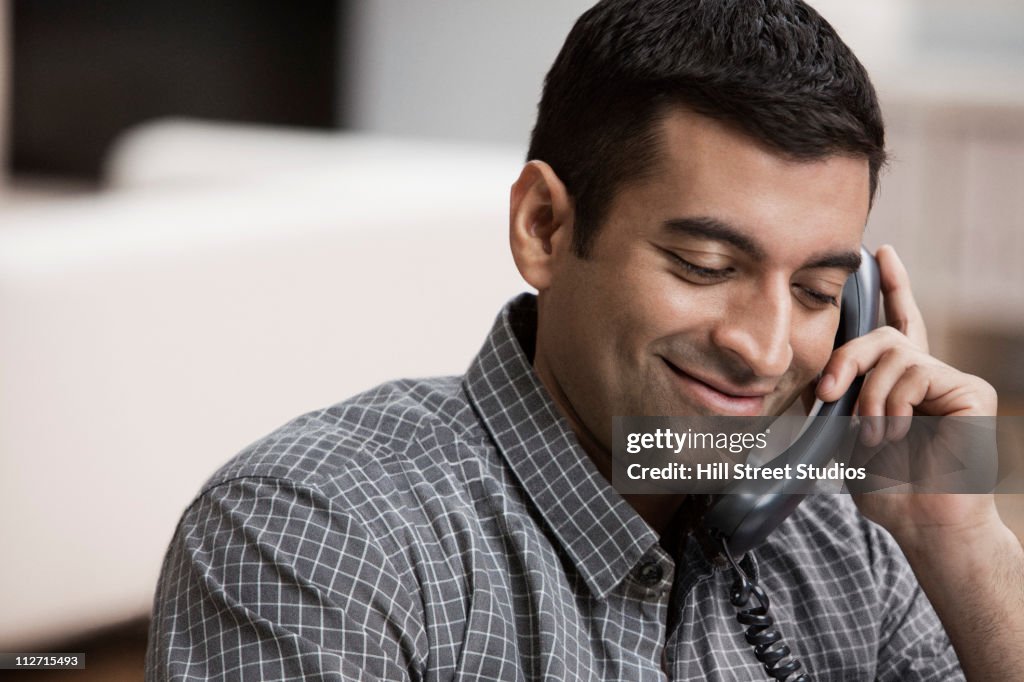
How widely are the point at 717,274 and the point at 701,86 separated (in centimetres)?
15

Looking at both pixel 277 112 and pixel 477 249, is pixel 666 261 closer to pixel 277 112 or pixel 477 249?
pixel 477 249

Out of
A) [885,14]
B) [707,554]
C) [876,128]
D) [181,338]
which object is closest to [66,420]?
[181,338]

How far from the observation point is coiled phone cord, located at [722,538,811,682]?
1073 millimetres

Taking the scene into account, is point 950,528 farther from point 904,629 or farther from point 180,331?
point 180,331

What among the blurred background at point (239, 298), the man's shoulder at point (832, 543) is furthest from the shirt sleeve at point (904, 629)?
the blurred background at point (239, 298)

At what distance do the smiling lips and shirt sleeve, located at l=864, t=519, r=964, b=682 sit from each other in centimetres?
28

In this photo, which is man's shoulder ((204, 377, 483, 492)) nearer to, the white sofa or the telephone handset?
the telephone handset

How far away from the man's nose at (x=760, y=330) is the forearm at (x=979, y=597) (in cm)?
26

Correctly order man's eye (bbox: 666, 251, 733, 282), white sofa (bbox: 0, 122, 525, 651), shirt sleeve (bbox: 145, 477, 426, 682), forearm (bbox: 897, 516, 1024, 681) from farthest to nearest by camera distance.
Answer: white sofa (bbox: 0, 122, 525, 651), forearm (bbox: 897, 516, 1024, 681), man's eye (bbox: 666, 251, 733, 282), shirt sleeve (bbox: 145, 477, 426, 682)

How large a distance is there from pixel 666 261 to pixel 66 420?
140cm

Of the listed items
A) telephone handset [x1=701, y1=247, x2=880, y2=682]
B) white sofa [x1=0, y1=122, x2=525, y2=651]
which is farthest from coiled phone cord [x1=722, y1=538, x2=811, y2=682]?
white sofa [x1=0, y1=122, x2=525, y2=651]

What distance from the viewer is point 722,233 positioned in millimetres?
979

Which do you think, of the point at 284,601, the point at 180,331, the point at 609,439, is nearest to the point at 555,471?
the point at 609,439

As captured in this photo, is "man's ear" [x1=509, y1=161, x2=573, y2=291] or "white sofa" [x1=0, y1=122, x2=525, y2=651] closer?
"man's ear" [x1=509, y1=161, x2=573, y2=291]
